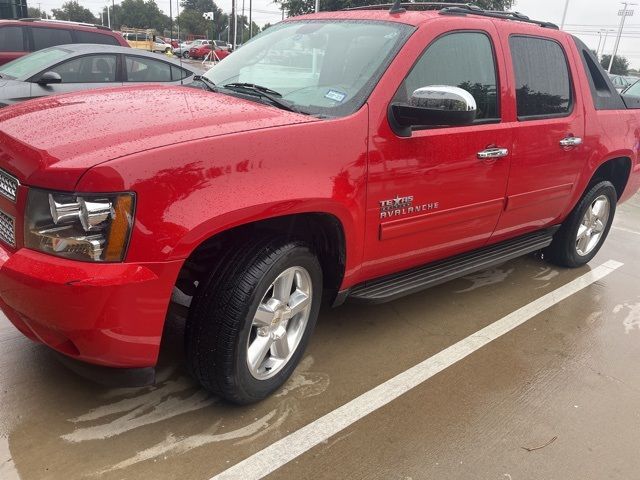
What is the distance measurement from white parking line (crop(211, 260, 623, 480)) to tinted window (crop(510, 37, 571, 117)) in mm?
1370

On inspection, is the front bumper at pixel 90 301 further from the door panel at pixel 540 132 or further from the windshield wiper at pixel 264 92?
the door panel at pixel 540 132

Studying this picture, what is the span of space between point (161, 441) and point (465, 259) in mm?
2182

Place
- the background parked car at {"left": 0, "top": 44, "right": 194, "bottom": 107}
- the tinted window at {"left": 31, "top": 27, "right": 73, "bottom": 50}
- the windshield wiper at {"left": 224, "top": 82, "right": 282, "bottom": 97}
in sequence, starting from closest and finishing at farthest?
the windshield wiper at {"left": 224, "top": 82, "right": 282, "bottom": 97}, the background parked car at {"left": 0, "top": 44, "right": 194, "bottom": 107}, the tinted window at {"left": 31, "top": 27, "right": 73, "bottom": 50}

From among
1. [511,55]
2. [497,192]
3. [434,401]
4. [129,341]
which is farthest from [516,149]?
[129,341]

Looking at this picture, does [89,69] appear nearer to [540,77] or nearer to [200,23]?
[540,77]


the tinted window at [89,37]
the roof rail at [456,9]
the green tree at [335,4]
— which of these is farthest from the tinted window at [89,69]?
the green tree at [335,4]

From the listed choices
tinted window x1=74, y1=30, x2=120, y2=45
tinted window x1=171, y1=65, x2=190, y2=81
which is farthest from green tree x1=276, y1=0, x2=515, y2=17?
tinted window x1=171, y1=65, x2=190, y2=81

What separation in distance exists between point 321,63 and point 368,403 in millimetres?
1772

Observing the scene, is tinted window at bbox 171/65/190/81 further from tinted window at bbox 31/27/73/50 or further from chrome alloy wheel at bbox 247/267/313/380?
chrome alloy wheel at bbox 247/267/313/380

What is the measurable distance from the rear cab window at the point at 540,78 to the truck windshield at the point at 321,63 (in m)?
0.99

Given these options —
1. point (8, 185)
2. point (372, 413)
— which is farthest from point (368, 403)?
point (8, 185)

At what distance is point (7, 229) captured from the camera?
7.04ft

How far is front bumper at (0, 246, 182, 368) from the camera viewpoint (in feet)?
6.30

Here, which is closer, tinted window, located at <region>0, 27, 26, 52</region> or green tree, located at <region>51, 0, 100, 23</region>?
tinted window, located at <region>0, 27, 26, 52</region>
